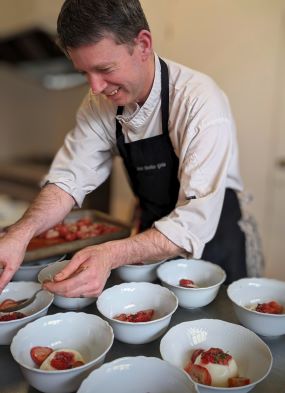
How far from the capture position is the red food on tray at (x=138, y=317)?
3.01 feet

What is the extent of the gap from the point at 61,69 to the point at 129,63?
2.41 meters

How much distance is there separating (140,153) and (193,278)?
1.32 ft

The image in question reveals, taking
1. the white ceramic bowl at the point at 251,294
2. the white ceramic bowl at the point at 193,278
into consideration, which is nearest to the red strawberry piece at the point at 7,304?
the white ceramic bowl at the point at 193,278

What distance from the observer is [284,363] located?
2.72 feet

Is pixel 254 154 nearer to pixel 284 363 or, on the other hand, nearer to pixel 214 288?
pixel 214 288

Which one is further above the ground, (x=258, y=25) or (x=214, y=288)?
(x=258, y=25)

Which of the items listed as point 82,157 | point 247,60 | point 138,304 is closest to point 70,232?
point 82,157

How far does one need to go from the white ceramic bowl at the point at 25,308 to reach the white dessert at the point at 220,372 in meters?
0.36

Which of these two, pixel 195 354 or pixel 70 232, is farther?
pixel 70 232

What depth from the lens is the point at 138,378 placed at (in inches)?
28.6

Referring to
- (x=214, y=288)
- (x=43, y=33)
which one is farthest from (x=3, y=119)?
(x=214, y=288)

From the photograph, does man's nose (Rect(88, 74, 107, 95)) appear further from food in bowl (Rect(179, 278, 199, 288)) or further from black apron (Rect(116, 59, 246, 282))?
food in bowl (Rect(179, 278, 199, 288))

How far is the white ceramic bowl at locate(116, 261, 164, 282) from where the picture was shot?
3.64ft

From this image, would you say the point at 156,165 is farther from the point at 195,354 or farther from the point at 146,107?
the point at 195,354
